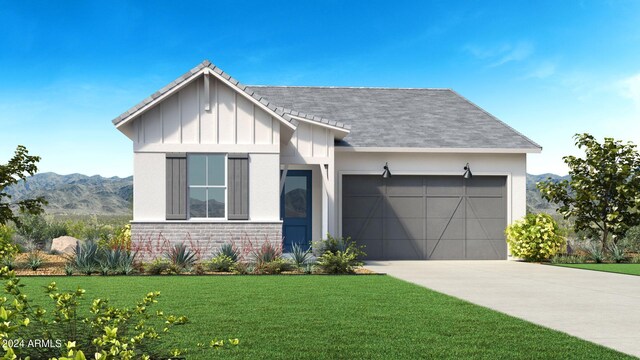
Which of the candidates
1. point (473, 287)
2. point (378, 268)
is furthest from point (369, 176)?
point (473, 287)

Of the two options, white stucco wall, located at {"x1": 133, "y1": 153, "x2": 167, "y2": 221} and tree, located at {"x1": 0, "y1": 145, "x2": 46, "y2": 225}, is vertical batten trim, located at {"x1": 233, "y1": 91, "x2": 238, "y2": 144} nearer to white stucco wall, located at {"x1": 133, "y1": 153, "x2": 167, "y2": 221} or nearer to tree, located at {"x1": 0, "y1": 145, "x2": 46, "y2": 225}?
white stucco wall, located at {"x1": 133, "y1": 153, "x2": 167, "y2": 221}

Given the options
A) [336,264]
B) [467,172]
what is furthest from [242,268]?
[467,172]

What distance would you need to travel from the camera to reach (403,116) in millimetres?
22609

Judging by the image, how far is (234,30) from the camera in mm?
27938

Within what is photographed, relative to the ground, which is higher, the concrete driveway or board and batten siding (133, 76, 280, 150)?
board and batten siding (133, 76, 280, 150)

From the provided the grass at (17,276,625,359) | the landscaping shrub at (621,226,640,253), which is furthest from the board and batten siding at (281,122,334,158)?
the landscaping shrub at (621,226,640,253)

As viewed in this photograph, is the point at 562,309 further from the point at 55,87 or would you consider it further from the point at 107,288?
the point at 55,87

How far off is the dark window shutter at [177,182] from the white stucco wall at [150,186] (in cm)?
16

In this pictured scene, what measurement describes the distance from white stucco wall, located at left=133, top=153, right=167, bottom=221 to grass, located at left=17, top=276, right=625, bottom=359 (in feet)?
14.6

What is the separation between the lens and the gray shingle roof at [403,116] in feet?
66.8

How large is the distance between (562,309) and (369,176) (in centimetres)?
1102

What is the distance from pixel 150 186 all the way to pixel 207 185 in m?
1.45

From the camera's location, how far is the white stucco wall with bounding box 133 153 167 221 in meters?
16.9

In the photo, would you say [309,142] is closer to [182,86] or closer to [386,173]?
[386,173]
